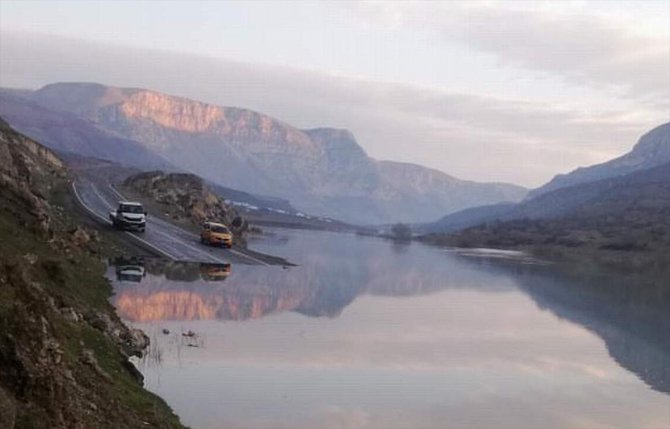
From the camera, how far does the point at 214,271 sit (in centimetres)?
6038

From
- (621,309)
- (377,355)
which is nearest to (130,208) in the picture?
(377,355)

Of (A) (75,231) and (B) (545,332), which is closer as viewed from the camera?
(A) (75,231)

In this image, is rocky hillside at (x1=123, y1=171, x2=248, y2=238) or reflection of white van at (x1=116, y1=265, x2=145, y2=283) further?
rocky hillside at (x1=123, y1=171, x2=248, y2=238)

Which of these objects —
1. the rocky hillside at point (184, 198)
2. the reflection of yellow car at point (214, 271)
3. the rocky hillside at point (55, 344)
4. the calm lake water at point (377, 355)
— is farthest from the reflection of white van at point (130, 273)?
the rocky hillside at point (184, 198)

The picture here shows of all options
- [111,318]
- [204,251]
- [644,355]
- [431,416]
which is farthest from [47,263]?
[204,251]

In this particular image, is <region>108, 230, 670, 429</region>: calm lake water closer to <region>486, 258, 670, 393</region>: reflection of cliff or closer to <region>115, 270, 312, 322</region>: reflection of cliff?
<region>115, 270, 312, 322</region>: reflection of cliff

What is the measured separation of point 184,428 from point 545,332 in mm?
38651

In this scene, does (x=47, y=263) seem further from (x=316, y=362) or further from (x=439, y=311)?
(x=439, y=311)

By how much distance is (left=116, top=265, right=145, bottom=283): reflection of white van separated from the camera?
4712 centimetres

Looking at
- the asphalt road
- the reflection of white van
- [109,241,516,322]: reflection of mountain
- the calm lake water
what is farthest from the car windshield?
the reflection of white van

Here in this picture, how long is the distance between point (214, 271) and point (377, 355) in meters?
26.4

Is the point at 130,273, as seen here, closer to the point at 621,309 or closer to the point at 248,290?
the point at 248,290

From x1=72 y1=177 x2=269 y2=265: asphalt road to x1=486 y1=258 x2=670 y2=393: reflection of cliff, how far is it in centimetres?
2838

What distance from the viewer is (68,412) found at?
12.7 metres
